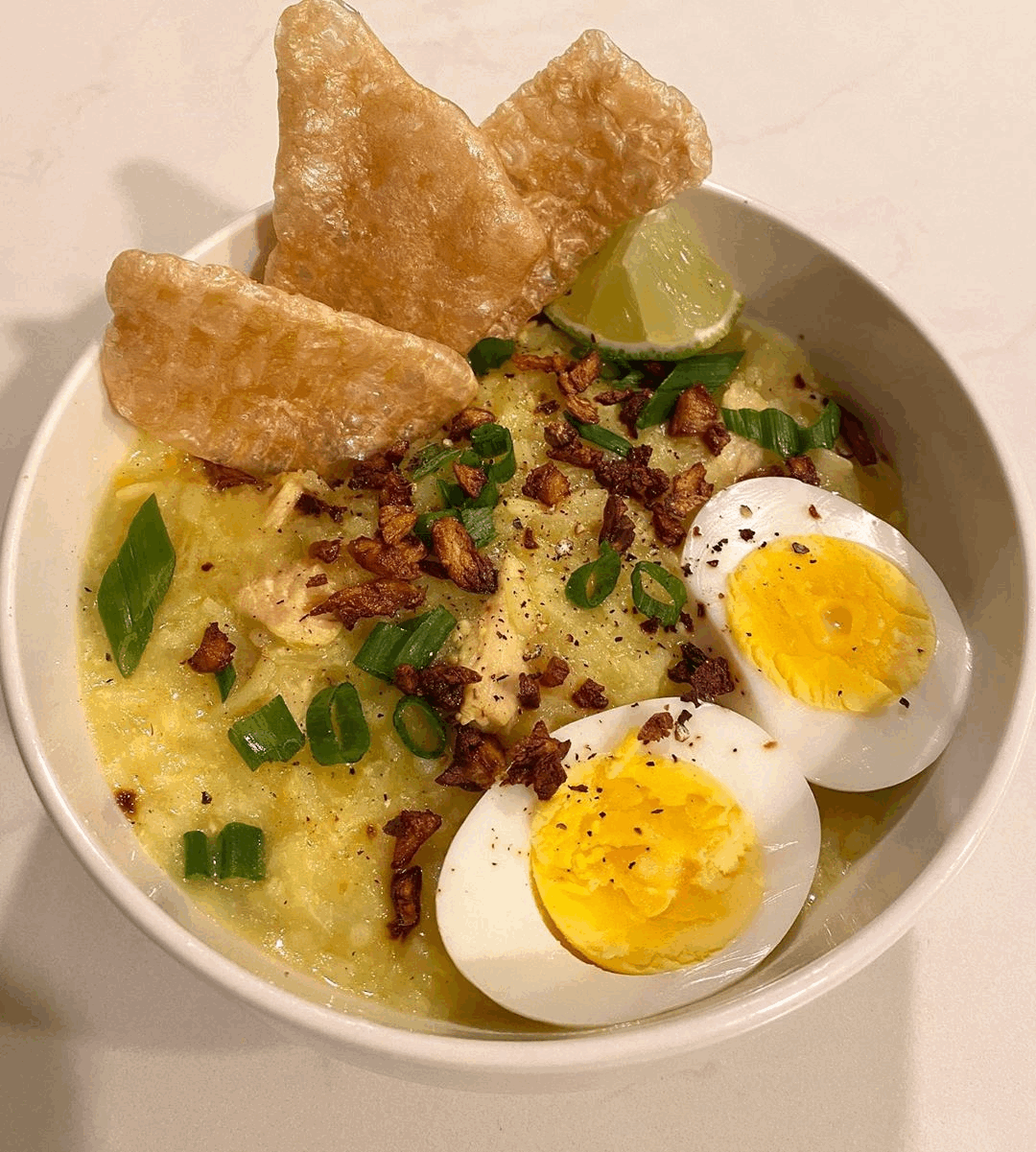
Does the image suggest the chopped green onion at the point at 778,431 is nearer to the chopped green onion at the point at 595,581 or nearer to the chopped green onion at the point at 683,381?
the chopped green onion at the point at 683,381

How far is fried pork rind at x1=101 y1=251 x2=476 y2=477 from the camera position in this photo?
181cm

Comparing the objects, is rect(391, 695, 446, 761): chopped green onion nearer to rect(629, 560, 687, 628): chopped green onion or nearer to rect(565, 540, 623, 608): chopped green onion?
rect(565, 540, 623, 608): chopped green onion

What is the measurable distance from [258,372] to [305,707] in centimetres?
70

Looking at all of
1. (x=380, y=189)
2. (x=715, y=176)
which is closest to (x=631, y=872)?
(x=380, y=189)

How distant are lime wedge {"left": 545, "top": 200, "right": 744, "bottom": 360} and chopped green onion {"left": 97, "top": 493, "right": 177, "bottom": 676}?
106 cm

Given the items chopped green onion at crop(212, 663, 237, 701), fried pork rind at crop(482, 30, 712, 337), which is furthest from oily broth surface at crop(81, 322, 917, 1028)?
fried pork rind at crop(482, 30, 712, 337)

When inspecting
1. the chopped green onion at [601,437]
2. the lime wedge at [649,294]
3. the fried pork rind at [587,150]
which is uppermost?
the fried pork rind at [587,150]

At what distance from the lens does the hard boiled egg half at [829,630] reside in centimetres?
179

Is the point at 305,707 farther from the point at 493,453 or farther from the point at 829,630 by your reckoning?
the point at 829,630

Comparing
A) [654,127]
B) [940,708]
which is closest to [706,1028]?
[940,708]

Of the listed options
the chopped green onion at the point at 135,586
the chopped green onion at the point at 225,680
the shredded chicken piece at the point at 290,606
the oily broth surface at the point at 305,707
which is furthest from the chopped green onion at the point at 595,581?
the chopped green onion at the point at 135,586

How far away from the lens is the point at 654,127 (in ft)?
6.61

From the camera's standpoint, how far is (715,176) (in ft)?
9.70

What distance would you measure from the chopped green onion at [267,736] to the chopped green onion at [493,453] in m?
0.66
